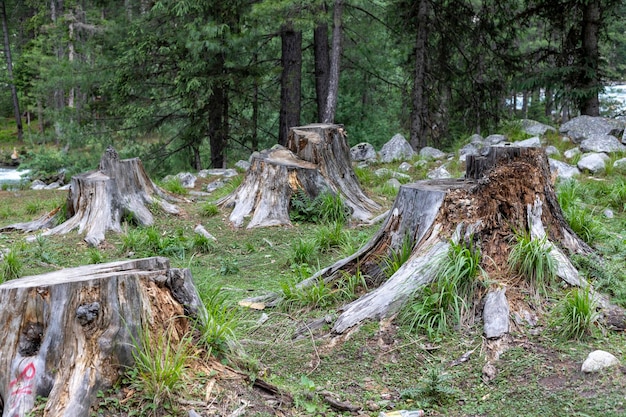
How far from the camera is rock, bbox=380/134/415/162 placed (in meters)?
12.8

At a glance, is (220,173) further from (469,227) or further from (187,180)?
(469,227)

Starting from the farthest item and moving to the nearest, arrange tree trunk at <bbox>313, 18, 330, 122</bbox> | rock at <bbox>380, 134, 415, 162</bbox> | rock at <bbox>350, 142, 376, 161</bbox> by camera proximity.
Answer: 1. tree trunk at <bbox>313, 18, 330, 122</bbox>
2. rock at <bbox>350, 142, 376, 161</bbox>
3. rock at <bbox>380, 134, 415, 162</bbox>

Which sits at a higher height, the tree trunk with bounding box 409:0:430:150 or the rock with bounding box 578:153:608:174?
the tree trunk with bounding box 409:0:430:150

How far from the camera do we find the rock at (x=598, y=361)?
3.41 m

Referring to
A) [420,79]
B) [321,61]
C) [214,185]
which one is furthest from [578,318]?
[321,61]

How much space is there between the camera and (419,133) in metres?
14.0

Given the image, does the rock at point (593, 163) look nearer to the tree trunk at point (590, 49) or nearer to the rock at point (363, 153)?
the tree trunk at point (590, 49)

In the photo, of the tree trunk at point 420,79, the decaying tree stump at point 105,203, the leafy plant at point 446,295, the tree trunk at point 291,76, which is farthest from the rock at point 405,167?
the leafy plant at point 446,295

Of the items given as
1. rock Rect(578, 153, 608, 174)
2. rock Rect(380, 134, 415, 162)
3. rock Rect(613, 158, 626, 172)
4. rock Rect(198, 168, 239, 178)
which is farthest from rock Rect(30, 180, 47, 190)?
rock Rect(613, 158, 626, 172)

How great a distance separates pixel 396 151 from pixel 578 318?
928 centimetres

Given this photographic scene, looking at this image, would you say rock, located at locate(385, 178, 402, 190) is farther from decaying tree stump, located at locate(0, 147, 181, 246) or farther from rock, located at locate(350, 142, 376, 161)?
decaying tree stump, located at locate(0, 147, 181, 246)

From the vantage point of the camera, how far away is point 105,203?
306 inches

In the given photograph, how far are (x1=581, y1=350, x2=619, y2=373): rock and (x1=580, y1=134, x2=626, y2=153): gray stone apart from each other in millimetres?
8529

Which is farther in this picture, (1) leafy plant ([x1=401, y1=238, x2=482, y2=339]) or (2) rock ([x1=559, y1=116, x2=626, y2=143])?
(2) rock ([x1=559, y1=116, x2=626, y2=143])
